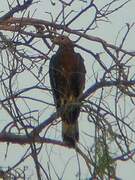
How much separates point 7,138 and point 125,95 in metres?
1.09

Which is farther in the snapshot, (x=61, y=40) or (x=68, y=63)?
(x=68, y=63)

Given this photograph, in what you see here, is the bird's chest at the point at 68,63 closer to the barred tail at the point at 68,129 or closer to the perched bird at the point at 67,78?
the perched bird at the point at 67,78

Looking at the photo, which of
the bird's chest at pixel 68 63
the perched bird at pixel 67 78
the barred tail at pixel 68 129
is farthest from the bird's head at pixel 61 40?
the bird's chest at pixel 68 63

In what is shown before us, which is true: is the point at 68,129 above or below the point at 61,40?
below

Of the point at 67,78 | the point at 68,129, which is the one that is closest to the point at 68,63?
the point at 68,129

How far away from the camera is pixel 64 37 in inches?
144

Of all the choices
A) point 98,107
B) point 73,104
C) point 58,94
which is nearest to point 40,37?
point 58,94

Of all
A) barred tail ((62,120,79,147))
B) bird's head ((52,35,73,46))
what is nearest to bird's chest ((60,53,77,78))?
barred tail ((62,120,79,147))

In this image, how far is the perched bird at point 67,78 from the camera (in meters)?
3.62

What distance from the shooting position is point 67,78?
368 centimetres

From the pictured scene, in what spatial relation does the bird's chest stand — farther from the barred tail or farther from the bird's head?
the bird's head

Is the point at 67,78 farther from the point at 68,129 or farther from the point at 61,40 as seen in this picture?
the point at 68,129

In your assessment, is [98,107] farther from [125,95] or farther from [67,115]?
[67,115]

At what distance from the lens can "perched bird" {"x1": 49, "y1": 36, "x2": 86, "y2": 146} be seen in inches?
143
